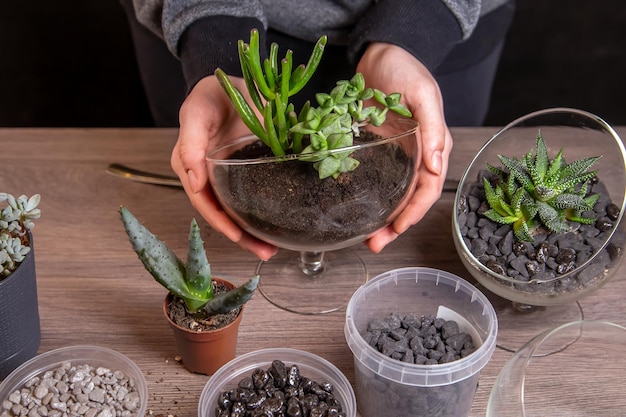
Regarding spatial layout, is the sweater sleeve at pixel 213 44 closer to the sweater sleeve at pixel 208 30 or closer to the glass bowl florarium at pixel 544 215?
the sweater sleeve at pixel 208 30

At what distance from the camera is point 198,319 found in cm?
87

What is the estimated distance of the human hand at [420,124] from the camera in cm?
96

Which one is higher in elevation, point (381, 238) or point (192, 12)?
point (192, 12)

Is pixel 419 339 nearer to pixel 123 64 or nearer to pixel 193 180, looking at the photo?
pixel 193 180

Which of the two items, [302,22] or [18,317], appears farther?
[302,22]

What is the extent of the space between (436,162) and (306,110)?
214 mm

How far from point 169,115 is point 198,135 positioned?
611 mm

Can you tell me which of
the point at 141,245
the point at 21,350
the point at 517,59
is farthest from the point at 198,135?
the point at 517,59

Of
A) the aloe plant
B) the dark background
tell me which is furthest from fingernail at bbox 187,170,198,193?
the dark background

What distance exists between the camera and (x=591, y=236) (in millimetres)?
916

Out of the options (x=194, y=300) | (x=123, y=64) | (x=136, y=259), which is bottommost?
(x=123, y=64)

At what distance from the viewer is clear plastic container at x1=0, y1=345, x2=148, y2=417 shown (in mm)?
836

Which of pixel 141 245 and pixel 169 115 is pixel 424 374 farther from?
pixel 169 115

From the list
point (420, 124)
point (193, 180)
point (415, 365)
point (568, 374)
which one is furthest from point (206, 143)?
point (568, 374)
